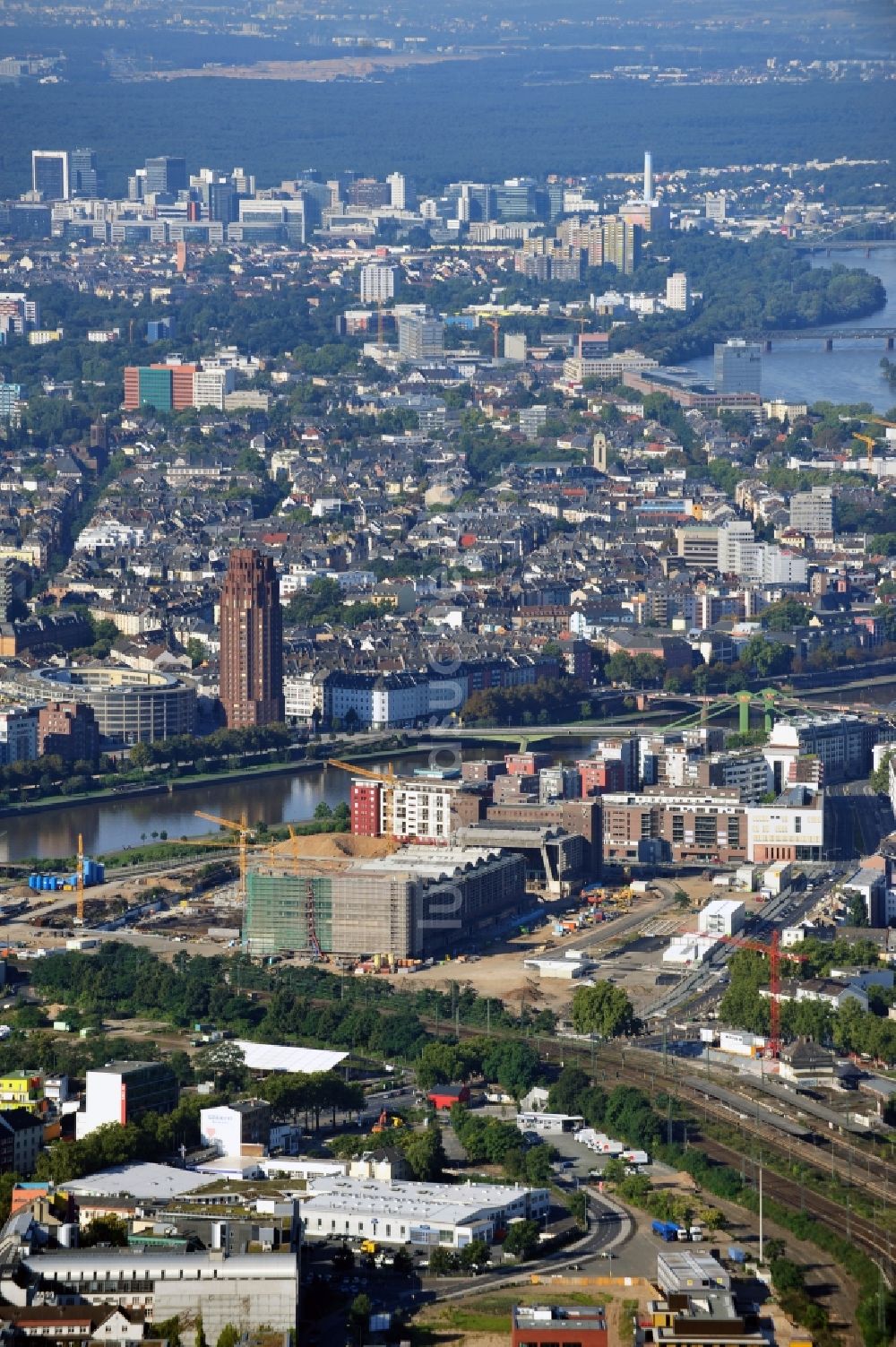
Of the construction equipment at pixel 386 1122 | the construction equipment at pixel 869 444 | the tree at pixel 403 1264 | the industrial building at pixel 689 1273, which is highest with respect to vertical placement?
the construction equipment at pixel 869 444

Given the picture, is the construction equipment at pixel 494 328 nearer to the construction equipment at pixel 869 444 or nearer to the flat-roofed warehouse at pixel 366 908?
the construction equipment at pixel 869 444

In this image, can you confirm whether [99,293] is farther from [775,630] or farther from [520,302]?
[775,630]

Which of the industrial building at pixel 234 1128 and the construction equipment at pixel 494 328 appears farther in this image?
the construction equipment at pixel 494 328

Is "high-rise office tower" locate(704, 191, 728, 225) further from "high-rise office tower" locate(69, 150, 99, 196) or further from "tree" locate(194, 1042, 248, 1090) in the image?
"tree" locate(194, 1042, 248, 1090)

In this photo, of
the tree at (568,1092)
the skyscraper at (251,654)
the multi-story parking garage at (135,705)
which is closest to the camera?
the tree at (568,1092)

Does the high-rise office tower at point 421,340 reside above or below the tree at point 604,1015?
above

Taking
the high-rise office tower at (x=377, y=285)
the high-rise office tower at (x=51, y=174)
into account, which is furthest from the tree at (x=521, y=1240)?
the high-rise office tower at (x=51, y=174)

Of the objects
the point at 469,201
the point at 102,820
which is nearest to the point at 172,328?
the point at 469,201

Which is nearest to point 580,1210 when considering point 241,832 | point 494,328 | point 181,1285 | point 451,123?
point 181,1285
